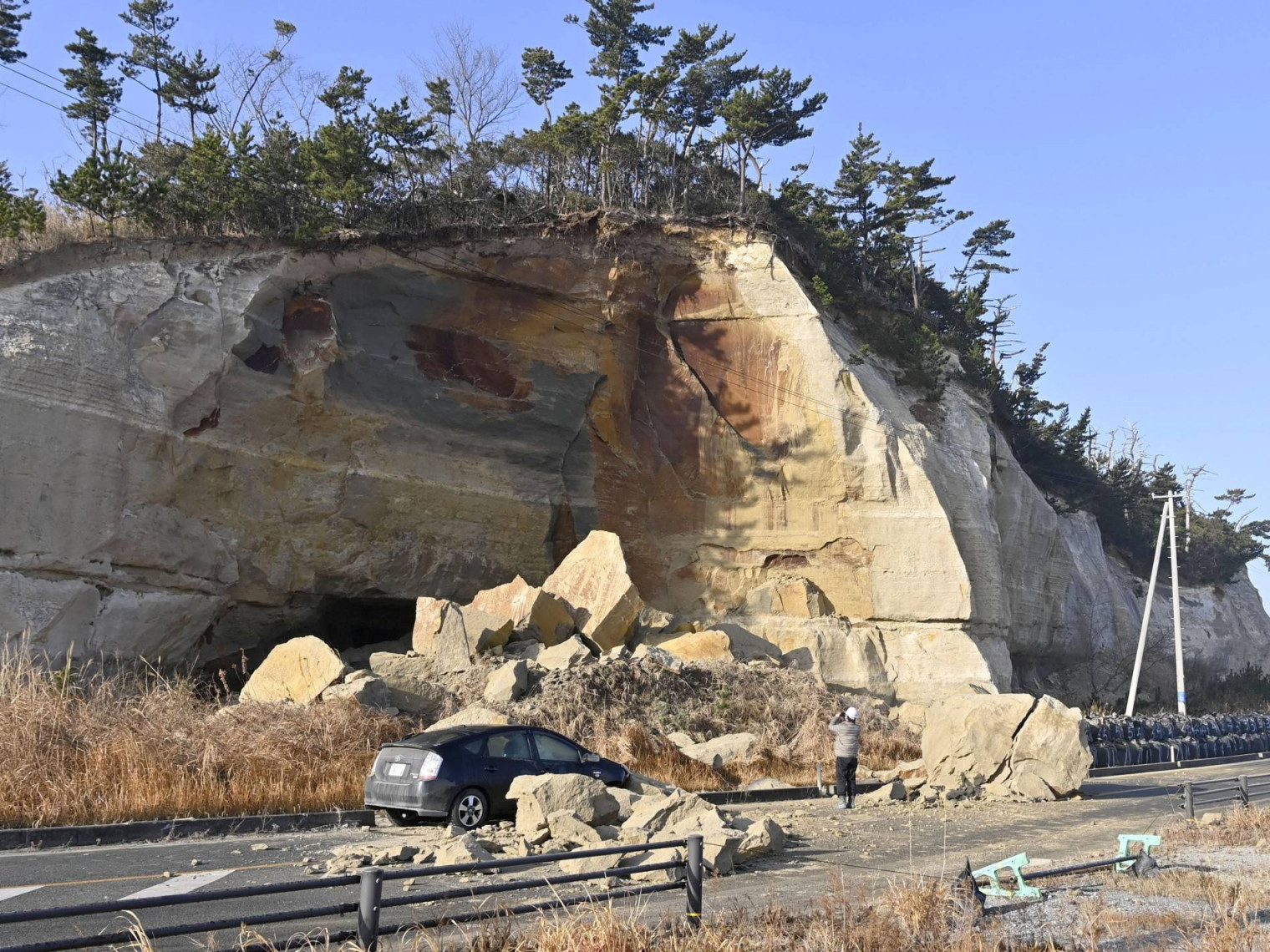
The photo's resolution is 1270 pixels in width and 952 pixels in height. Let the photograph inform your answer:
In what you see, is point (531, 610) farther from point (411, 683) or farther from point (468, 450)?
point (468, 450)

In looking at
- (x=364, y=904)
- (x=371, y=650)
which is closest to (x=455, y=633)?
(x=371, y=650)

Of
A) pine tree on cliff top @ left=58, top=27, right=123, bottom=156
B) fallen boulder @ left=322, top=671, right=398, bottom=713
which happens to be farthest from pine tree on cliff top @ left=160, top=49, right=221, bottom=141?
fallen boulder @ left=322, top=671, right=398, bottom=713

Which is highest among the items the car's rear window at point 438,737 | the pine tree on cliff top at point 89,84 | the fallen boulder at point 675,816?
the pine tree on cliff top at point 89,84

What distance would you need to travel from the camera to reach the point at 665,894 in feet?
31.2

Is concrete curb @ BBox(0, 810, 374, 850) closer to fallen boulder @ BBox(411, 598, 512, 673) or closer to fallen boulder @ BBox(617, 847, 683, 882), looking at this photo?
fallen boulder @ BBox(617, 847, 683, 882)

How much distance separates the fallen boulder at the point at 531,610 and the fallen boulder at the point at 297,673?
15.9 feet

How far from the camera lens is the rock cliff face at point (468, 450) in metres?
23.9

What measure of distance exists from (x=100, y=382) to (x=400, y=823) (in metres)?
14.8

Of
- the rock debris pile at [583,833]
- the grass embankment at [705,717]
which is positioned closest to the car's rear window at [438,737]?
the rock debris pile at [583,833]

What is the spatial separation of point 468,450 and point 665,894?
21.6m

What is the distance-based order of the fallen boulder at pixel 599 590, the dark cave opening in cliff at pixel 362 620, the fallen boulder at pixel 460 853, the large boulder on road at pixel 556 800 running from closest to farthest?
1. the fallen boulder at pixel 460 853
2. the large boulder on road at pixel 556 800
3. the fallen boulder at pixel 599 590
4. the dark cave opening in cliff at pixel 362 620

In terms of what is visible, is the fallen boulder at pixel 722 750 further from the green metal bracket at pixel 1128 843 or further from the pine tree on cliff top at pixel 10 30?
the pine tree on cliff top at pixel 10 30

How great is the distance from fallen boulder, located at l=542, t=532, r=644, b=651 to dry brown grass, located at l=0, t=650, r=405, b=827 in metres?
9.56

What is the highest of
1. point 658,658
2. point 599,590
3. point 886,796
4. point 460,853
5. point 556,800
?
point 599,590
